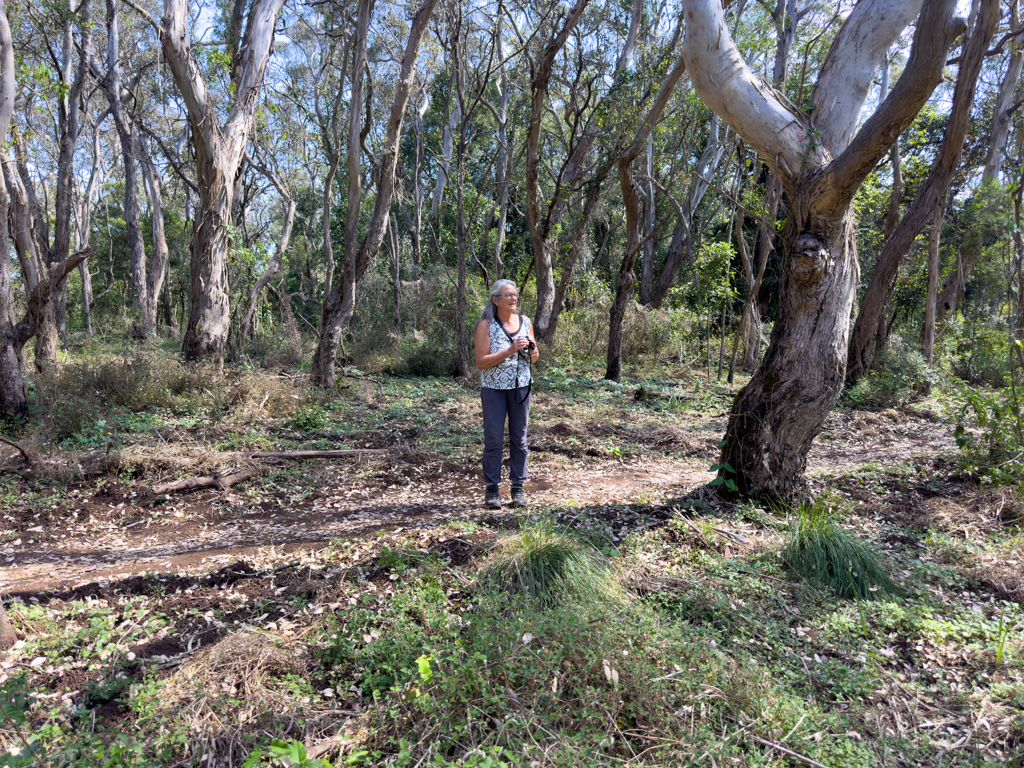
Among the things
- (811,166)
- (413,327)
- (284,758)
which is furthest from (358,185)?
(284,758)

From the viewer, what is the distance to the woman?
190 inches

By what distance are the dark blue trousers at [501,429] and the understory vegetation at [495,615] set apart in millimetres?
423

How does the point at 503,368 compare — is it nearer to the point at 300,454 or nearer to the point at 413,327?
the point at 300,454

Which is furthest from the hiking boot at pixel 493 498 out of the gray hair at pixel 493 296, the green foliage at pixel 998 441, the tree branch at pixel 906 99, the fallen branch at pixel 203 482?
the green foliage at pixel 998 441

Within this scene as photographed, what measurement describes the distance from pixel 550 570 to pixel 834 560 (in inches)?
79.2

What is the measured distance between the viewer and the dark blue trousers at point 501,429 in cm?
493

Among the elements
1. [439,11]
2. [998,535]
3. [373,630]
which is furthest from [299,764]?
[439,11]

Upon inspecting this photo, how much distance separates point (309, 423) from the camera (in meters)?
8.34

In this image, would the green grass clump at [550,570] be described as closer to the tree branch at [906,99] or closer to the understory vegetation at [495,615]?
the understory vegetation at [495,615]

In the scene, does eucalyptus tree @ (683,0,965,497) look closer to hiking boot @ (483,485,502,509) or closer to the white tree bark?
hiking boot @ (483,485,502,509)

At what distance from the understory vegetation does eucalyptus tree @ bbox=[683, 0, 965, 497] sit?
0.72m

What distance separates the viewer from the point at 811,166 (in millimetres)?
4520

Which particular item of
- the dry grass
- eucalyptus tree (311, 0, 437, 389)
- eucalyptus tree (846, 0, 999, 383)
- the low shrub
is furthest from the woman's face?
eucalyptus tree (311, 0, 437, 389)

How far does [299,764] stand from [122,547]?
3.56m
